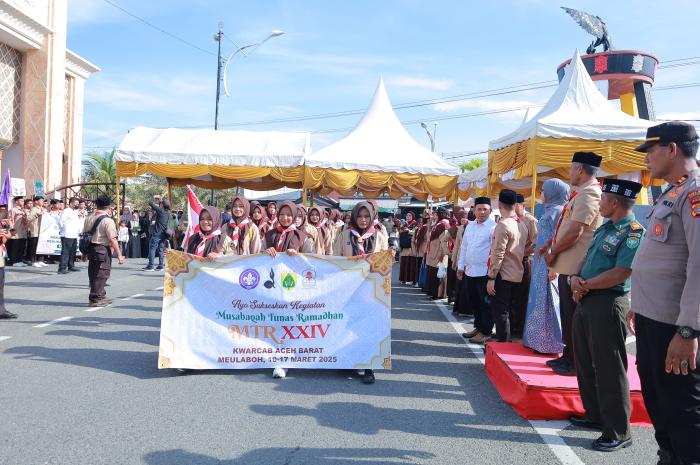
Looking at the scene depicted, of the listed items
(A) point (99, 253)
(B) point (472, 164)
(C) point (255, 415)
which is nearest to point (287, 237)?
(C) point (255, 415)

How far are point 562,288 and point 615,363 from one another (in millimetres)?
1114

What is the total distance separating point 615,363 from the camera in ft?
12.8

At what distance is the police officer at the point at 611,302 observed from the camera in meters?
3.87

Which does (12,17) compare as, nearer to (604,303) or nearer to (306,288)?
(306,288)

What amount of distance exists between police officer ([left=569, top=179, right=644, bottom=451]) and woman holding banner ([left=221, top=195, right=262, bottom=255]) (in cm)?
417

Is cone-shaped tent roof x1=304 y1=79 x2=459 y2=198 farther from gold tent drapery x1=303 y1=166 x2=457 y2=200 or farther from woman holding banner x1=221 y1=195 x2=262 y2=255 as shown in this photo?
woman holding banner x1=221 y1=195 x2=262 y2=255

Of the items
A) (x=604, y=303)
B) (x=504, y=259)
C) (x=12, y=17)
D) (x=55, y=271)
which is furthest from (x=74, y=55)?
(x=604, y=303)

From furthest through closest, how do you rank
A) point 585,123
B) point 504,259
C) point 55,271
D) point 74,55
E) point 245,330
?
1. point 74,55
2. point 55,271
3. point 585,123
4. point 504,259
5. point 245,330

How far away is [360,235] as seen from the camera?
6.45 m

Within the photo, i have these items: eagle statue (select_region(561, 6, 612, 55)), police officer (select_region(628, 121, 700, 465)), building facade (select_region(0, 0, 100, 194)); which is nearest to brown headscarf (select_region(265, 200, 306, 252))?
police officer (select_region(628, 121, 700, 465))

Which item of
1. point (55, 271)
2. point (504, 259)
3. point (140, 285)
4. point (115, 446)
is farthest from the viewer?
point (55, 271)

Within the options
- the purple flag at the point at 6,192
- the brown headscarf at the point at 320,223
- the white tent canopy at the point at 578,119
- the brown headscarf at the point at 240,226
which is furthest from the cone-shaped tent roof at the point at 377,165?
the purple flag at the point at 6,192

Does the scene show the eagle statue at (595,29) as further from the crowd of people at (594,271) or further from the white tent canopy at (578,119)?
the crowd of people at (594,271)

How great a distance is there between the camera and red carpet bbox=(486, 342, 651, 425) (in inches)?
178
